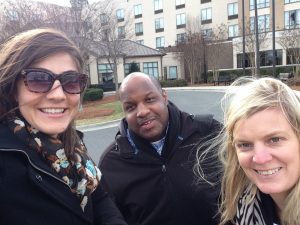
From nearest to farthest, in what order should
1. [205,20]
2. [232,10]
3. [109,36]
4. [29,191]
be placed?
[29,191] → [109,36] → [232,10] → [205,20]

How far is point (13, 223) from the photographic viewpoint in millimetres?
1727

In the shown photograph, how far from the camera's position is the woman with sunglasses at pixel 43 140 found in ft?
5.75

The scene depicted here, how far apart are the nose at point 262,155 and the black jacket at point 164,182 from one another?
997 mm

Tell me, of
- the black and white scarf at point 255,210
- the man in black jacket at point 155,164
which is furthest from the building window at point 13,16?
the black and white scarf at point 255,210

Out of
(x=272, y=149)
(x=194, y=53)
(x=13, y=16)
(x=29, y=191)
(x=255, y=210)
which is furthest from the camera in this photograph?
(x=194, y=53)

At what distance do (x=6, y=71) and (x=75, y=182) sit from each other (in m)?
0.71

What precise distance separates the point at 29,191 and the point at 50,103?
509 millimetres

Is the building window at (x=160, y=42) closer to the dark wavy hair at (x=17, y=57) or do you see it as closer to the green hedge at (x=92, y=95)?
the green hedge at (x=92, y=95)

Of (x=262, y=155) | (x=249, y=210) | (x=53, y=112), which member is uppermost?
(x=53, y=112)

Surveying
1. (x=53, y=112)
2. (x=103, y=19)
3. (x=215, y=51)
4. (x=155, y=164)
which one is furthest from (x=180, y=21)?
(x=53, y=112)

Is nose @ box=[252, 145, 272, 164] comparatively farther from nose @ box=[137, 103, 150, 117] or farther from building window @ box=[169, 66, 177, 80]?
building window @ box=[169, 66, 177, 80]

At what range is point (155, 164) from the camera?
2881 millimetres

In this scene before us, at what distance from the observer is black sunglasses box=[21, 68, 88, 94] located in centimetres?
195

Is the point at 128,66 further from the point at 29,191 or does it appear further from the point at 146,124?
the point at 29,191
